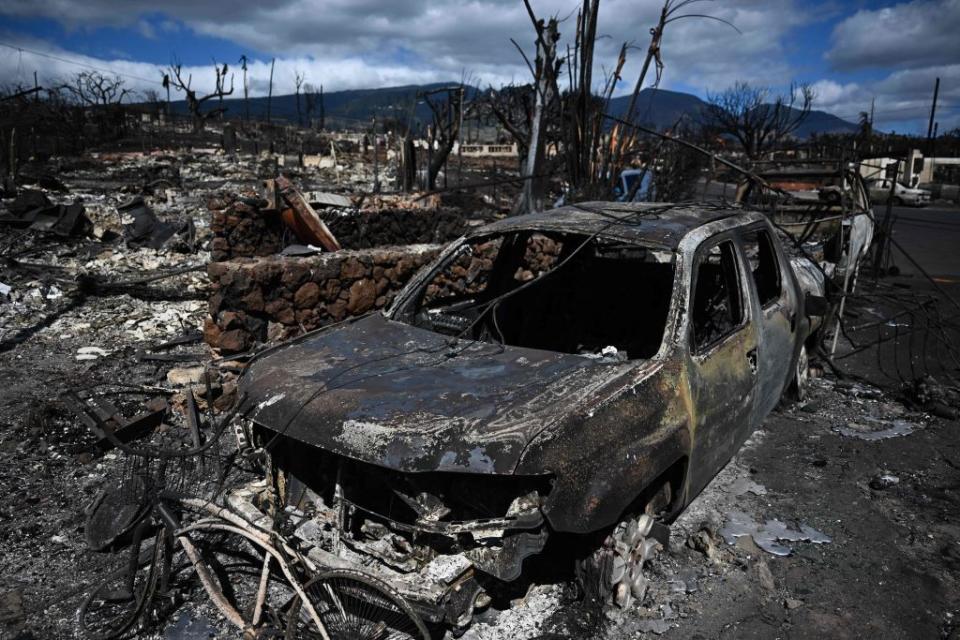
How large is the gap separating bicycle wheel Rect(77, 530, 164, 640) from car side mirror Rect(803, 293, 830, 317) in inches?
162

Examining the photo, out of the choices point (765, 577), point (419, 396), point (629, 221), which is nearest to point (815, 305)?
point (629, 221)

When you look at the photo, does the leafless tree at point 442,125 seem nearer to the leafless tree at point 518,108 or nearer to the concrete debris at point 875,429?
the leafless tree at point 518,108

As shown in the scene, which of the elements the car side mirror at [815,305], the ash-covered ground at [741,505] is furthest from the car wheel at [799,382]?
the car side mirror at [815,305]

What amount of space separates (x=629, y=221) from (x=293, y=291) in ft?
10.5

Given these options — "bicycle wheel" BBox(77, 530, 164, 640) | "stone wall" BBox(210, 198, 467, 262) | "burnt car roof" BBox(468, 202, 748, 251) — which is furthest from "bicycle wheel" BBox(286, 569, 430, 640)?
"stone wall" BBox(210, 198, 467, 262)

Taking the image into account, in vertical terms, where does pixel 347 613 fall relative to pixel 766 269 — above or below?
below

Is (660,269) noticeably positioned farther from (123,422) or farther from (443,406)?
(123,422)

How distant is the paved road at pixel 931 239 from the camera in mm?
11820

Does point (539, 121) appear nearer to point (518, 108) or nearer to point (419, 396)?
point (419, 396)

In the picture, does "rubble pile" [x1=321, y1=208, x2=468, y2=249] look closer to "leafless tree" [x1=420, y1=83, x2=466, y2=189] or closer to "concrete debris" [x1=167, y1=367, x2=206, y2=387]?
"concrete debris" [x1=167, y1=367, x2=206, y2=387]

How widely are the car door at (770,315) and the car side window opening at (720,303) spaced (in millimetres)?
96

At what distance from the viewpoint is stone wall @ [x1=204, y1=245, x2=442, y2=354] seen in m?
5.27

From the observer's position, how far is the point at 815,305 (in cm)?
433

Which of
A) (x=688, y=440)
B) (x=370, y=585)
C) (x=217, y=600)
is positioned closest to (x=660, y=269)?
(x=688, y=440)
